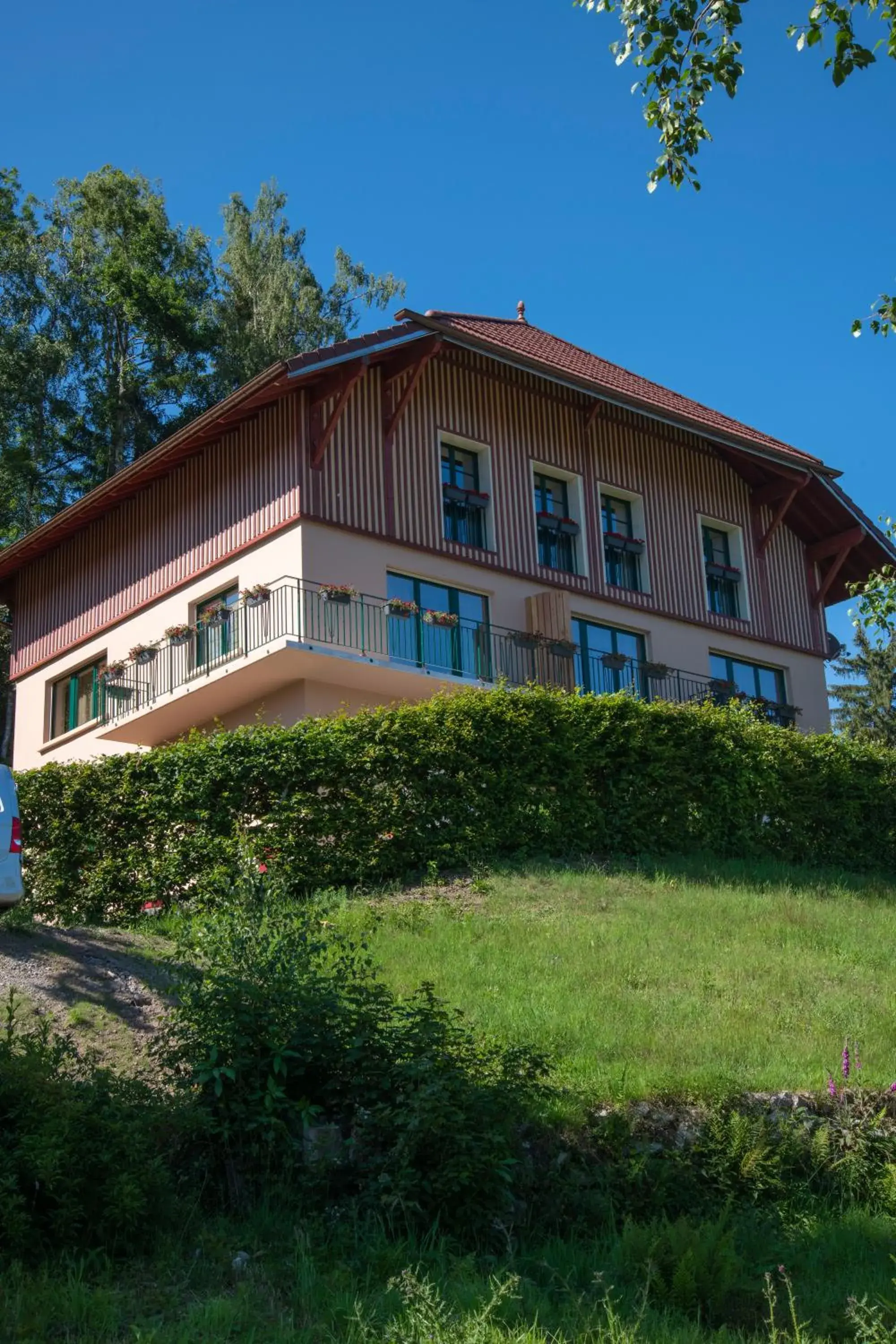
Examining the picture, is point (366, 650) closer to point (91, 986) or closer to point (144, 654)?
point (144, 654)

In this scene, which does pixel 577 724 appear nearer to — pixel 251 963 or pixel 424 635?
pixel 424 635

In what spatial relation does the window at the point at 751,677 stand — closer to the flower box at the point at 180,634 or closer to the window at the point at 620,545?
the window at the point at 620,545

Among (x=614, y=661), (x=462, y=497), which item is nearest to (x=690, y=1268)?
(x=614, y=661)

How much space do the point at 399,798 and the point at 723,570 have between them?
49.7 feet

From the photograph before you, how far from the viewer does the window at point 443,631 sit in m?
24.9

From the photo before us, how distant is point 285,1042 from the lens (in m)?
9.33

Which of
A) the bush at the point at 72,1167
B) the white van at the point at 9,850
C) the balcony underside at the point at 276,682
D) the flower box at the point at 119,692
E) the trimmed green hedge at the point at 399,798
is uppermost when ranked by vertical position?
the flower box at the point at 119,692

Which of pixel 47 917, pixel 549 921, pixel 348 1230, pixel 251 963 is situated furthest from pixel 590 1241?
pixel 47 917

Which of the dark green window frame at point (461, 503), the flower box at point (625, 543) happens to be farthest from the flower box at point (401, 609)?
the flower box at point (625, 543)

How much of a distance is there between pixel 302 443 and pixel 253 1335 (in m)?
19.7

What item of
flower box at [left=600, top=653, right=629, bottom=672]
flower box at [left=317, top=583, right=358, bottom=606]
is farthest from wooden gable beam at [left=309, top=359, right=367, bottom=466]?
flower box at [left=600, top=653, right=629, bottom=672]

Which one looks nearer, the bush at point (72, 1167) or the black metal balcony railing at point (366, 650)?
the bush at point (72, 1167)

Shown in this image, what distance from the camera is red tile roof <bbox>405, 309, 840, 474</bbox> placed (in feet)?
88.3

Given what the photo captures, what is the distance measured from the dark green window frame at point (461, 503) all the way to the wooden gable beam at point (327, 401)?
112 inches
